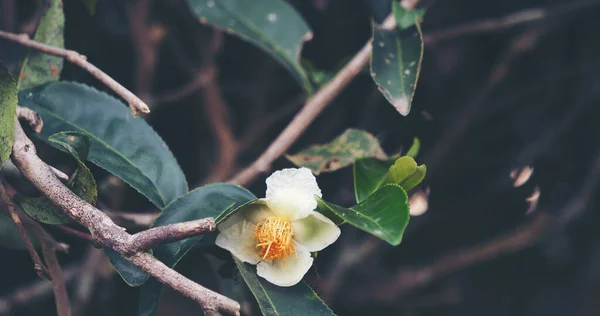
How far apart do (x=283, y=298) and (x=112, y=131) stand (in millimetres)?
332

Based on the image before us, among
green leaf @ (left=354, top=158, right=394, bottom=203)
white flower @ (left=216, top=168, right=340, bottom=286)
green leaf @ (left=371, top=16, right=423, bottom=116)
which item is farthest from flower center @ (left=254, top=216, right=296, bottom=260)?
green leaf @ (left=371, top=16, right=423, bottom=116)

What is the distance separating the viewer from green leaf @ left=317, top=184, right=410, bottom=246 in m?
0.60

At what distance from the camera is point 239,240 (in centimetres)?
72

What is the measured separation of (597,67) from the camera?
146 centimetres

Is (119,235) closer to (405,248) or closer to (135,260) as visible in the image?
(135,260)

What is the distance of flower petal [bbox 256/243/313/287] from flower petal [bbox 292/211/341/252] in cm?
1

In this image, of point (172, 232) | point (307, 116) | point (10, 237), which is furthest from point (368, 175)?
point (10, 237)

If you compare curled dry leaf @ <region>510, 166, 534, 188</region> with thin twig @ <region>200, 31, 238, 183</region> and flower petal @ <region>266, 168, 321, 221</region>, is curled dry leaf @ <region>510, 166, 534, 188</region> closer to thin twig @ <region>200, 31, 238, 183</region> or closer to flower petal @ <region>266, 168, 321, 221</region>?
flower petal @ <region>266, 168, 321, 221</region>

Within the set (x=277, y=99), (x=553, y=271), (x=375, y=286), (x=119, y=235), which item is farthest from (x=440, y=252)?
(x=119, y=235)

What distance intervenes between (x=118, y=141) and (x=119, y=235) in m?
0.23

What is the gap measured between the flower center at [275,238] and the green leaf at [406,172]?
0.47ft

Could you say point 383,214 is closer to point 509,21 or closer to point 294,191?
point 294,191

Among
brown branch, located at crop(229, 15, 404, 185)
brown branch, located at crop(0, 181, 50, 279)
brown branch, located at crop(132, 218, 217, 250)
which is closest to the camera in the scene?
brown branch, located at crop(132, 218, 217, 250)

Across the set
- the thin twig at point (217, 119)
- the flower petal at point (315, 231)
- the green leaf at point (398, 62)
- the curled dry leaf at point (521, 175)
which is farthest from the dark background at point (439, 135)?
the flower petal at point (315, 231)
